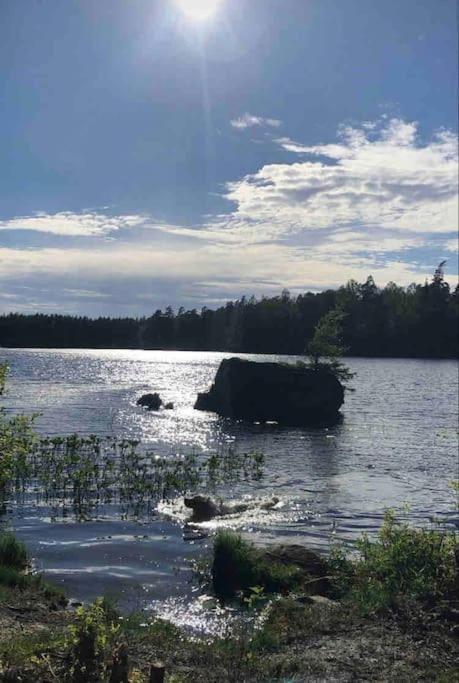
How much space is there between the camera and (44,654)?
8461mm

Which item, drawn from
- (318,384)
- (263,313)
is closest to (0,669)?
(318,384)

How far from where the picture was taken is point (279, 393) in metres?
62.8

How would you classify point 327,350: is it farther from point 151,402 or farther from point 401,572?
point 401,572

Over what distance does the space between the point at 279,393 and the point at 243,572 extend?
1871 inches

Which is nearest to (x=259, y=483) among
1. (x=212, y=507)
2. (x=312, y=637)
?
(x=212, y=507)

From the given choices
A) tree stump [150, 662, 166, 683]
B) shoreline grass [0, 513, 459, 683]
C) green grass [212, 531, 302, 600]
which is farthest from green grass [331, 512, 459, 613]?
tree stump [150, 662, 166, 683]

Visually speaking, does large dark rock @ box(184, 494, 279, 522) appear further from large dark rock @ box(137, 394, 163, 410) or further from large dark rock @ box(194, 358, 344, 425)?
large dark rock @ box(137, 394, 163, 410)

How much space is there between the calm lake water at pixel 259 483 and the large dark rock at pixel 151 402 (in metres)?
1.88

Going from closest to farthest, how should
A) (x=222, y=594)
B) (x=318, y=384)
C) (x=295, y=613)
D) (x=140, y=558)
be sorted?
(x=295, y=613)
(x=222, y=594)
(x=140, y=558)
(x=318, y=384)

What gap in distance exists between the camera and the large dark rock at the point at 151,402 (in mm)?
67562

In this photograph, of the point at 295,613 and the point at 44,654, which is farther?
the point at 295,613

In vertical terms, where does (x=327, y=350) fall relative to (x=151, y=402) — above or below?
above

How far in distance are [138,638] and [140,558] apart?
7771mm

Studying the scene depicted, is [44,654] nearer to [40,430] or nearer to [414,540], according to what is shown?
[414,540]
